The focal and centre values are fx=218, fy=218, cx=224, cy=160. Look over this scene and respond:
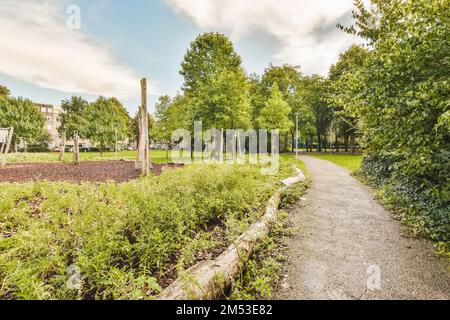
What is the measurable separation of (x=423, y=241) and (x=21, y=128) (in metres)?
42.4

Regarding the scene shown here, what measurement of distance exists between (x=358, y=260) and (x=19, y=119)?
141 feet

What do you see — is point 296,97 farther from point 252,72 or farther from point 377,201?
point 377,201

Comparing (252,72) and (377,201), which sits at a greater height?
(252,72)

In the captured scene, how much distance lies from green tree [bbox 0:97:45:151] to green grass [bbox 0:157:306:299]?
109ft

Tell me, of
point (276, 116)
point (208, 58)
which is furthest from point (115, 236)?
point (276, 116)

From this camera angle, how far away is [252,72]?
36906 mm

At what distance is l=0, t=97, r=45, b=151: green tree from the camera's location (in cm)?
3066

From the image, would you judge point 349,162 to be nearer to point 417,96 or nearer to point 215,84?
point 215,84

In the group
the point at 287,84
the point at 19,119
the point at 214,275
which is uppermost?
the point at 287,84

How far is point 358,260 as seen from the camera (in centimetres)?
349

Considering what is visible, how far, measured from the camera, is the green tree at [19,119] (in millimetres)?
30656

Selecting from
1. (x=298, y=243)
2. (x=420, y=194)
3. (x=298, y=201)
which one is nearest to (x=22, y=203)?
(x=298, y=243)

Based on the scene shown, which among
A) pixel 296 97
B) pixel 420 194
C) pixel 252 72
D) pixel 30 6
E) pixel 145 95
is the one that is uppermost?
pixel 252 72

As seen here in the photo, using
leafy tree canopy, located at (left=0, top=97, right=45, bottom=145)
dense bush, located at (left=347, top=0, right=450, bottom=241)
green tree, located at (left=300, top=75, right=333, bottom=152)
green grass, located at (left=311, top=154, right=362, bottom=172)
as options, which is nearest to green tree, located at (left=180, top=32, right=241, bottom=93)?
green grass, located at (left=311, top=154, right=362, bottom=172)
